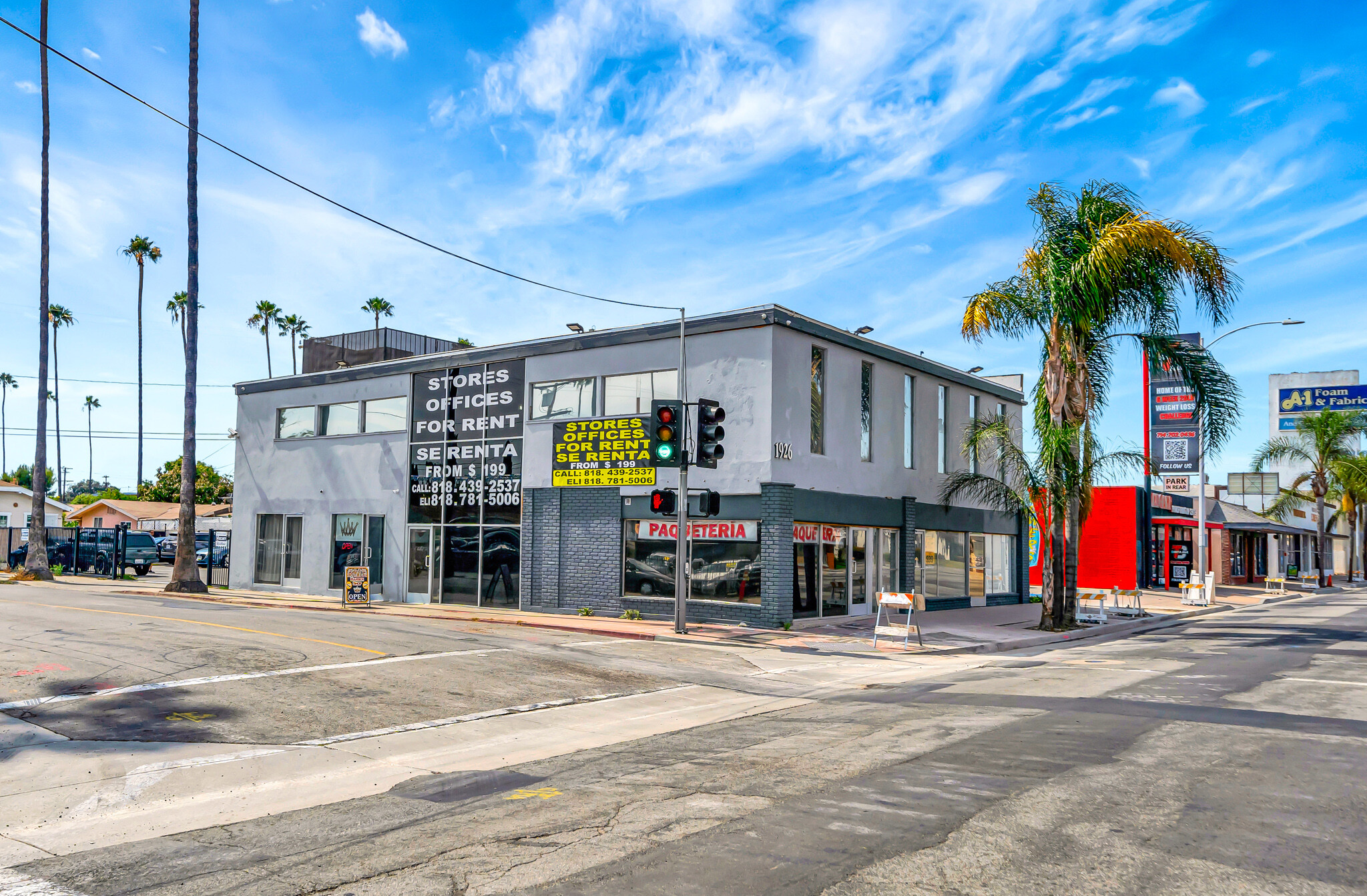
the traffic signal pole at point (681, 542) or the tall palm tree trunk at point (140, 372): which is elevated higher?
the tall palm tree trunk at point (140, 372)

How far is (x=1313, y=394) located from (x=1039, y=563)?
74.7 metres

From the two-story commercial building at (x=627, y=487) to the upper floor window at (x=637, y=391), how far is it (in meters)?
0.05

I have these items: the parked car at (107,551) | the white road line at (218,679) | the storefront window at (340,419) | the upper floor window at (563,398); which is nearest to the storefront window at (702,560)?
the upper floor window at (563,398)

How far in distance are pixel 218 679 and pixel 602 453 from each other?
488 inches

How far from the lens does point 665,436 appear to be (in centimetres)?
1870

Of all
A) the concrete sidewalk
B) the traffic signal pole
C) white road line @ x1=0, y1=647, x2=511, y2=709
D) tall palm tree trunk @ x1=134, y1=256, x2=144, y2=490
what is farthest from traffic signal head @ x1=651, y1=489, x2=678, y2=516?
tall palm tree trunk @ x1=134, y1=256, x2=144, y2=490

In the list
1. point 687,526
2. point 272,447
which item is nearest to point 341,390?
point 272,447

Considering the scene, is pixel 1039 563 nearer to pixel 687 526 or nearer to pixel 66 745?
pixel 687 526

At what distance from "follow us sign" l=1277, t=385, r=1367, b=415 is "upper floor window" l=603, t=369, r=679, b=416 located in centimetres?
8539

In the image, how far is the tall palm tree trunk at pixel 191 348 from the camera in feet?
95.2

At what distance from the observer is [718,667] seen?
15.6 meters

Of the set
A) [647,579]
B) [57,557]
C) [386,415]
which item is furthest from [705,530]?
[57,557]

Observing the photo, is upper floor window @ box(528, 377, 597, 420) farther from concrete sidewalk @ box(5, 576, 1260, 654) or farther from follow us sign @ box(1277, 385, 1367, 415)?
follow us sign @ box(1277, 385, 1367, 415)

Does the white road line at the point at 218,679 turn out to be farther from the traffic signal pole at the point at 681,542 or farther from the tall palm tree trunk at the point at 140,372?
the tall palm tree trunk at the point at 140,372
